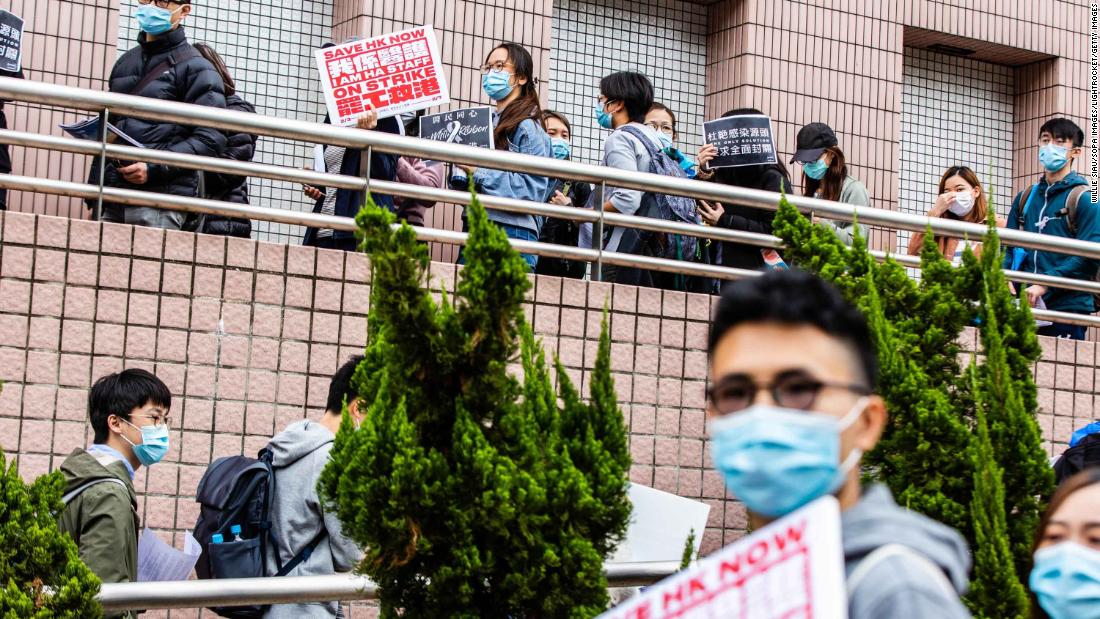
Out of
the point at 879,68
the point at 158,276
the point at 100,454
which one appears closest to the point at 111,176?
the point at 158,276

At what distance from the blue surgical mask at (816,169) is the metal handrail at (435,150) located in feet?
3.06

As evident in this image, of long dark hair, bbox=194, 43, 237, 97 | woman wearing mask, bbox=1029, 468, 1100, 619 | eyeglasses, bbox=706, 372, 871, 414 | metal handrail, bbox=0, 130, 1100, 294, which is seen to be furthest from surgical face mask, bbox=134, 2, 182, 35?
eyeglasses, bbox=706, 372, 871, 414

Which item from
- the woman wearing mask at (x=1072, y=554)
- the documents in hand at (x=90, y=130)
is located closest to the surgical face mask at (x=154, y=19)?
the documents in hand at (x=90, y=130)

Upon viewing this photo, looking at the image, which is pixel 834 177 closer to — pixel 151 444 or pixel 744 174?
pixel 744 174

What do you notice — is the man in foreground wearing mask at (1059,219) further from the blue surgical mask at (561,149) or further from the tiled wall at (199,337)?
the tiled wall at (199,337)

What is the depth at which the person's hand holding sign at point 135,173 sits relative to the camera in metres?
7.41

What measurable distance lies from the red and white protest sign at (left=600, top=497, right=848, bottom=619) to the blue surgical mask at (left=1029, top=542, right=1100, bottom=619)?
108cm

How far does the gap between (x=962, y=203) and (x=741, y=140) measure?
1.68 m

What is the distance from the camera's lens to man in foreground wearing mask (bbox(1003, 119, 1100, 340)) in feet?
31.0

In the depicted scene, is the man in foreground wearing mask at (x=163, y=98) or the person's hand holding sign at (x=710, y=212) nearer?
the man in foreground wearing mask at (x=163, y=98)

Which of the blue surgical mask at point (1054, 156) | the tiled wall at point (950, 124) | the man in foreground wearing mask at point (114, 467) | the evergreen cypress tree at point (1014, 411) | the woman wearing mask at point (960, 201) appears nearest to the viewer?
the evergreen cypress tree at point (1014, 411)

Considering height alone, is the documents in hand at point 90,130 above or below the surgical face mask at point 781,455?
above

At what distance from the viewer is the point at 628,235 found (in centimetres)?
841

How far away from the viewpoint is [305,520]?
238 inches
